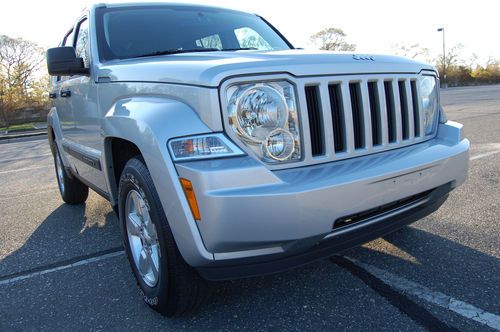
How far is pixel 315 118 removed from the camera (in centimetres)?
206

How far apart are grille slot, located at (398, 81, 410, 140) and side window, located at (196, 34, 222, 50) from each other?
1.42 metres

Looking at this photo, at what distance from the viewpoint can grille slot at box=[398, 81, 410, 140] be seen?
2453mm

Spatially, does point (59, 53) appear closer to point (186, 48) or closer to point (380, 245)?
point (186, 48)

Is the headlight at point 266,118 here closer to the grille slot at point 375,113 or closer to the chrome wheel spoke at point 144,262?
the grille slot at point 375,113

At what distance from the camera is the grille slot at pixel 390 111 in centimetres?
237

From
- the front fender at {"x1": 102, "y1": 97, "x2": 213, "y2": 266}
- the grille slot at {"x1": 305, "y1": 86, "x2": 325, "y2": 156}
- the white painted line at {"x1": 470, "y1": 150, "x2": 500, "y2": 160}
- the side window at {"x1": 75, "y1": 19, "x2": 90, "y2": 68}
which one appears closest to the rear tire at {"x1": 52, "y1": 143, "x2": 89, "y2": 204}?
the side window at {"x1": 75, "y1": 19, "x2": 90, "y2": 68}

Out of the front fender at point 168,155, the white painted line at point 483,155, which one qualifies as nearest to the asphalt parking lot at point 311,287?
the front fender at point 168,155

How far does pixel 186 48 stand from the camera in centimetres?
313

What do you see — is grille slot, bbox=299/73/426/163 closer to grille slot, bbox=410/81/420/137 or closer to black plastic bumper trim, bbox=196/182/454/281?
grille slot, bbox=410/81/420/137

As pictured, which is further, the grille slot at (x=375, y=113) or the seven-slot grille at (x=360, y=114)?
the grille slot at (x=375, y=113)

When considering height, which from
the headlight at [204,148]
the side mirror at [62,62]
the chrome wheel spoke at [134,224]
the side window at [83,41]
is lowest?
the chrome wheel spoke at [134,224]

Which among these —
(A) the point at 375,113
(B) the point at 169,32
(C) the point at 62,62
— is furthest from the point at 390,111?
(C) the point at 62,62

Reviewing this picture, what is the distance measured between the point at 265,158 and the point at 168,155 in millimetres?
434

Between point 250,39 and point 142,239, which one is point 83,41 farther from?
point 142,239
